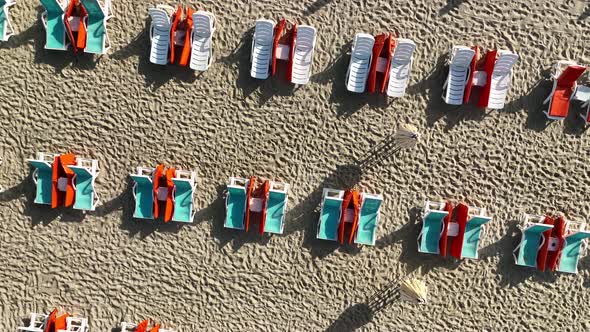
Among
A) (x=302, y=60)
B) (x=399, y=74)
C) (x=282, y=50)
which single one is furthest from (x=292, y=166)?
(x=399, y=74)

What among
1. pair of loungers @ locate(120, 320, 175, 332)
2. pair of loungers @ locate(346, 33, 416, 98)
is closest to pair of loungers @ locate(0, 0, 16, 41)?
pair of loungers @ locate(120, 320, 175, 332)

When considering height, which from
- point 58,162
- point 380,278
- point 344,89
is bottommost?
point 380,278

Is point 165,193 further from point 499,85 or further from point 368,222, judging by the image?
point 499,85

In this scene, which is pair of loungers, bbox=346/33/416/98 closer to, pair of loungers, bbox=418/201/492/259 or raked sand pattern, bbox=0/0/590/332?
raked sand pattern, bbox=0/0/590/332

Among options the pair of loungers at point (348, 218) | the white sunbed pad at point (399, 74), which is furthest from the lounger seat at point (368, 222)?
the white sunbed pad at point (399, 74)

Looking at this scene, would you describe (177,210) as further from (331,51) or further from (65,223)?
(331,51)

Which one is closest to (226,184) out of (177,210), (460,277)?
(177,210)
